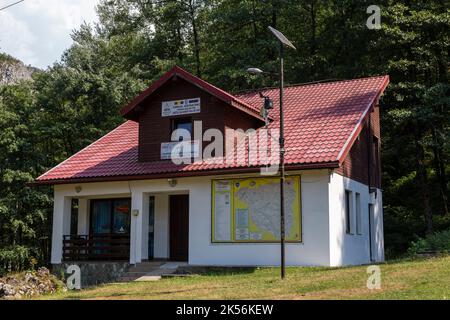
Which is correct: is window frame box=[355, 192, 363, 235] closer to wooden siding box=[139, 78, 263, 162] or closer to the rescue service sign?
wooden siding box=[139, 78, 263, 162]

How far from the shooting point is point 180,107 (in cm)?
2080

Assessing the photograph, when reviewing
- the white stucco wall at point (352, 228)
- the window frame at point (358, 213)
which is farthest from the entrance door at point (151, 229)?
the window frame at point (358, 213)

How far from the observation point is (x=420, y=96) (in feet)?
89.6

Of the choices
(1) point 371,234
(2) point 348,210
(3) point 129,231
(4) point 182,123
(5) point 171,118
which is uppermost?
(5) point 171,118

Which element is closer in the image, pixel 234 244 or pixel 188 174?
pixel 234 244

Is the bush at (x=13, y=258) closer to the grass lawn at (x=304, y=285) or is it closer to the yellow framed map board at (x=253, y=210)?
the grass lawn at (x=304, y=285)

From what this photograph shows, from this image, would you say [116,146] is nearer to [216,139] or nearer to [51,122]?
[216,139]

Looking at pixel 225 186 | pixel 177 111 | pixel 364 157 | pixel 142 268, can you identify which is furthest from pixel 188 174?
pixel 364 157

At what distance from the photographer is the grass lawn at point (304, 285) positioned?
37.3ft

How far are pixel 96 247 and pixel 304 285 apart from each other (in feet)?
34.5

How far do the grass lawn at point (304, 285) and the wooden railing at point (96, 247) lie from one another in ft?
13.7

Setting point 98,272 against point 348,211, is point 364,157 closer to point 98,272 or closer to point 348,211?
point 348,211

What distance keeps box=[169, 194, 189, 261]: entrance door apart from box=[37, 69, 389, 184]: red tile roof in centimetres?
183
